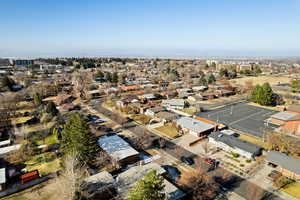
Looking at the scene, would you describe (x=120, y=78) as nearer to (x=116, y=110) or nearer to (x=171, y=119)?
(x=116, y=110)

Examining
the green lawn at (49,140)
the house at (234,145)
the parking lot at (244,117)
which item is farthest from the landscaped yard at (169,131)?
the green lawn at (49,140)

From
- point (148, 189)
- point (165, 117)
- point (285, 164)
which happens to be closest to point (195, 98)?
point (165, 117)

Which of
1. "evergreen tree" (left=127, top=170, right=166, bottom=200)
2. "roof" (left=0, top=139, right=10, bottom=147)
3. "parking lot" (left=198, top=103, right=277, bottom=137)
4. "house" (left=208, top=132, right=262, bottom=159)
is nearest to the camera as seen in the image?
"evergreen tree" (left=127, top=170, right=166, bottom=200)

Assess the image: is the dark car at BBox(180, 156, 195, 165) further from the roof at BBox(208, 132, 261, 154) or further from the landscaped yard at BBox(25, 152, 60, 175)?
the landscaped yard at BBox(25, 152, 60, 175)

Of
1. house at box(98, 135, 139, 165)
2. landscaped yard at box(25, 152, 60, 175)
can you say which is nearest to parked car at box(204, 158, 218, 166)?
house at box(98, 135, 139, 165)

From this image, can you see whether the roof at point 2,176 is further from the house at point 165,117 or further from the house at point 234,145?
the house at point 234,145

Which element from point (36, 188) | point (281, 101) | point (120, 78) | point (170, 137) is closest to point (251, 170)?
point (170, 137)
